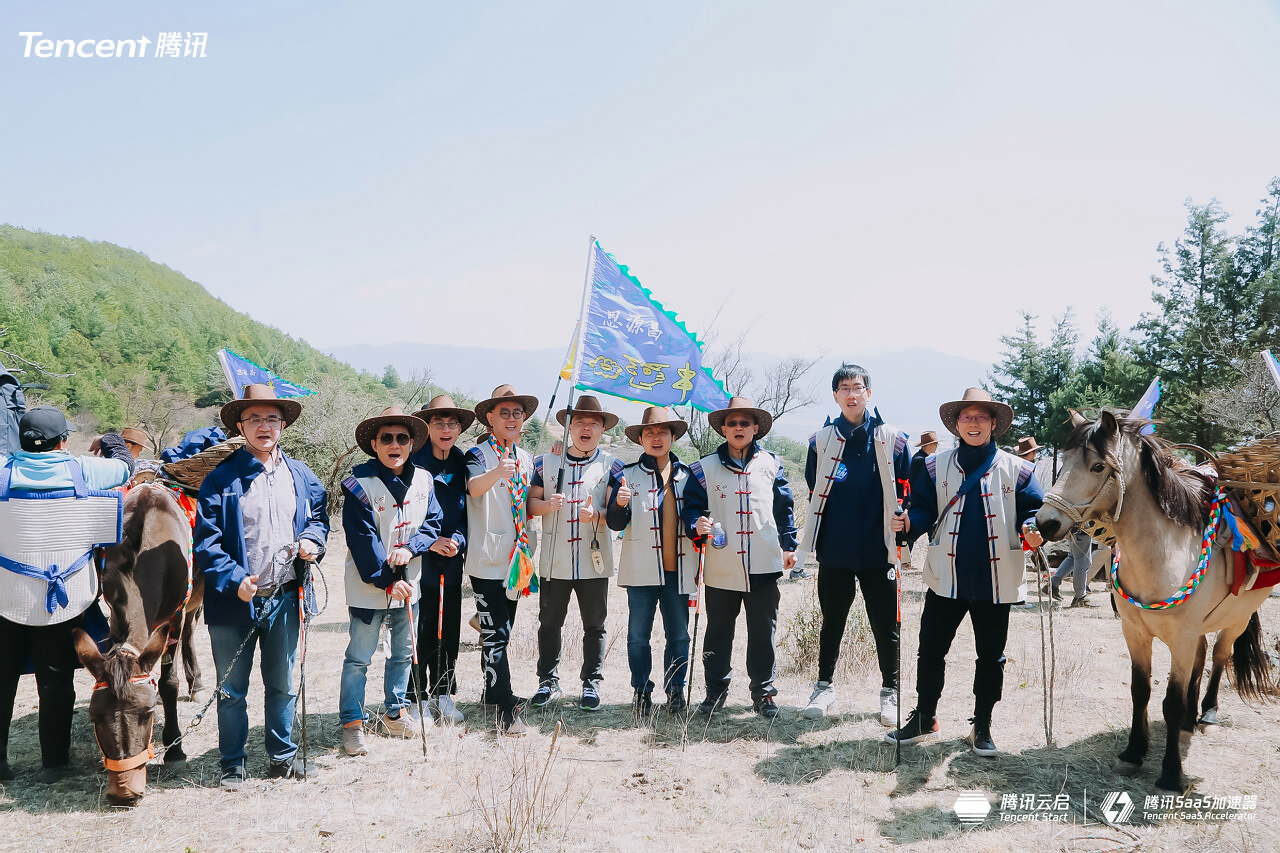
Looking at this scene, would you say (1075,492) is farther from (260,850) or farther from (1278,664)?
(260,850)

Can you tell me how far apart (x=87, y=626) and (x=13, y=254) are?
3858 inches

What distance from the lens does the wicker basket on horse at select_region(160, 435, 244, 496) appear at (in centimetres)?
466

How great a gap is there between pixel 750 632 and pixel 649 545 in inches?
38.9

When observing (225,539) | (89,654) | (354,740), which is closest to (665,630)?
(354,740)

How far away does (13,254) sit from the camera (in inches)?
3044

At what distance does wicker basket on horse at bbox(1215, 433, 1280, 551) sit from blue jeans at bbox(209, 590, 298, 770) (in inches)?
226

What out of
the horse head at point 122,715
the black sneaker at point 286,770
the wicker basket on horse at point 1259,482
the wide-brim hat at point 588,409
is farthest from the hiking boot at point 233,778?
the wicker basket on horse at point 1259,482

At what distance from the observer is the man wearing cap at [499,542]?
16.9ft

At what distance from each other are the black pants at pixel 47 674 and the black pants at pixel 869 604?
4788mm

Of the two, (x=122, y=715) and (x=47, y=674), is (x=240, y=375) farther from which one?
(x=122, y=715)

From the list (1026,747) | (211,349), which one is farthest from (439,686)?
(211,349)

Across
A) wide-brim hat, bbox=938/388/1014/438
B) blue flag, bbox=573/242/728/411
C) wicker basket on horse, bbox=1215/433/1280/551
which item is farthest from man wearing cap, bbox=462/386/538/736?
wicker basket on horse, bbox=1215/433/1280/551

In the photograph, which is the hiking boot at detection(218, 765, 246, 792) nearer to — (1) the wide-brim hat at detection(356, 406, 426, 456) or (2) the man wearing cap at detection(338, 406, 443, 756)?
(2) the man wearing cap at detection(338, 406, 443, 756)

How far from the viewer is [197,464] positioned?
4.82 meters
